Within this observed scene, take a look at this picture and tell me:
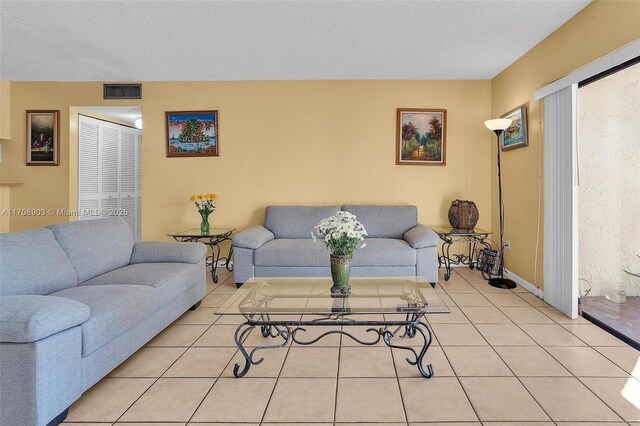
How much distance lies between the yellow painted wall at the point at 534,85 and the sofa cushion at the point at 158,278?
3327mm

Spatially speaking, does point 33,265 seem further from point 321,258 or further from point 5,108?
point 5,108

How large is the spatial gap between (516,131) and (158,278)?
12.6 feet

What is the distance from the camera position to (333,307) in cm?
209

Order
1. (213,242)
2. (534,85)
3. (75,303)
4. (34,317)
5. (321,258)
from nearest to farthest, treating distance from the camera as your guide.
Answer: (34,317)
(75,303)
(534,85)
(321,258)
(213,242)

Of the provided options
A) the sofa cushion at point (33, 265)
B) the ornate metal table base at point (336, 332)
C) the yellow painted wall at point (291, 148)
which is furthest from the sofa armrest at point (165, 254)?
the yellow painted wall at point (291, 148)

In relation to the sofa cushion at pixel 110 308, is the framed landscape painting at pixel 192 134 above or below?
above

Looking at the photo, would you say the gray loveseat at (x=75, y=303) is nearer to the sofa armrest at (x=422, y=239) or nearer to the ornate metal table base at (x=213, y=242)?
the ornate metal table base at (x=213, y=242)

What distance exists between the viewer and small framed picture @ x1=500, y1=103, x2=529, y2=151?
3807 millimetres

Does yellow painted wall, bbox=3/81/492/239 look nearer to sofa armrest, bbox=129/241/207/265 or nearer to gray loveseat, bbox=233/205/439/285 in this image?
gray loveseat, bbox=233/205/439/285

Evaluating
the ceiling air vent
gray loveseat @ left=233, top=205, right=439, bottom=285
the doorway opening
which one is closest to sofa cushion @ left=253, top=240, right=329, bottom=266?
gray loveseat @ left=233, top=205, right=439, bottom=285

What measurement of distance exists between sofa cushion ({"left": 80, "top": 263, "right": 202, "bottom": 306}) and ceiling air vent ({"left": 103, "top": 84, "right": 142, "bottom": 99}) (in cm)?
284

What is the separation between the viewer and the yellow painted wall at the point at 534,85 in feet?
8.57

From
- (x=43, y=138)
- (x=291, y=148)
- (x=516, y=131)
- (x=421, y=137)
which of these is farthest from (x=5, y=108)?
(x=516, y=131)

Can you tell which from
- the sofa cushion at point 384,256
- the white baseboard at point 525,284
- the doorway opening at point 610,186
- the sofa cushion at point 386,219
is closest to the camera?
the doorway opening at point 610,186
